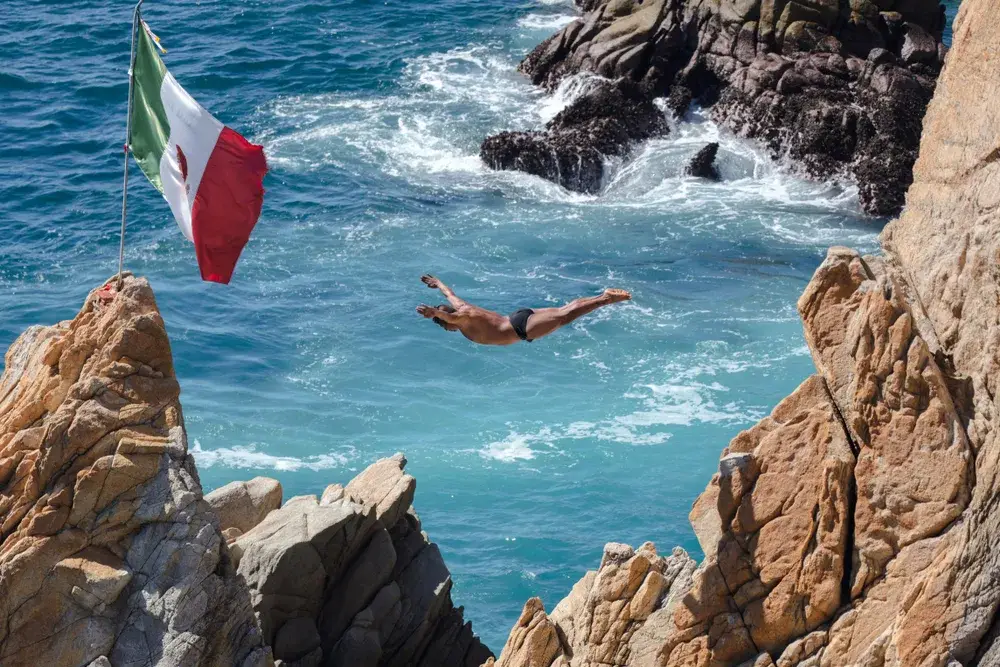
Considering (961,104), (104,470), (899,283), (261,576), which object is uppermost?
(961,104)

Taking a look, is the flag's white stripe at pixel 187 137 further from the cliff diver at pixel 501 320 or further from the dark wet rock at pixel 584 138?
the dark wet rock at pixel 584 138

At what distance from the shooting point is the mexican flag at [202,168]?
16.8 meters

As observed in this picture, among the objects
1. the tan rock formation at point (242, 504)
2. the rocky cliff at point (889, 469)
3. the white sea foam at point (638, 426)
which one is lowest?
the white sea foam at point (638, 426)

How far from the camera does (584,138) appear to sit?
147 feet

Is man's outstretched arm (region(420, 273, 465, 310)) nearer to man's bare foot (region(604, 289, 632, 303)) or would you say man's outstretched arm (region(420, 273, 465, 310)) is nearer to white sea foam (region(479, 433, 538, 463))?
man's bare foot (region(604, 289, 632, 303))

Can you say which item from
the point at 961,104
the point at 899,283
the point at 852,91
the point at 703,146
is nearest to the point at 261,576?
the point at 899,283

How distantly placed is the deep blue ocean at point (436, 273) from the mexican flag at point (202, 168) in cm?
1042

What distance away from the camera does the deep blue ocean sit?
28.5 metres

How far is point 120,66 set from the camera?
4994 centimetres

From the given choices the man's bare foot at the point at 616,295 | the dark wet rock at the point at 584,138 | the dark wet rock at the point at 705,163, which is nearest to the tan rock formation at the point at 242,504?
the man's bare foot at the point at 616,295

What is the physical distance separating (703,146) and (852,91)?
19.3ft

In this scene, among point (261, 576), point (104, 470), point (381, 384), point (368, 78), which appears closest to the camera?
point (104, 470)

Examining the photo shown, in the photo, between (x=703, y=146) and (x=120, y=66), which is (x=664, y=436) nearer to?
(x=703, y=146)

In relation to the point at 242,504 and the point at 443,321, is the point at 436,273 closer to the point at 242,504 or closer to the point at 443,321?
the point at 242,504
